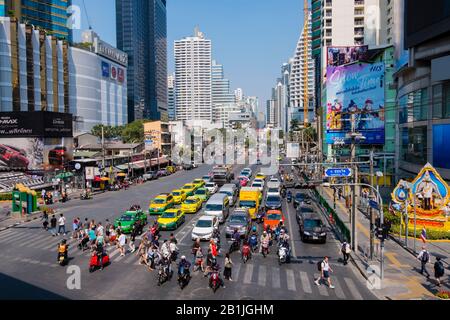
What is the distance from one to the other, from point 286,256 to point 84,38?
132 metres

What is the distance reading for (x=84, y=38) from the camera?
138125mm

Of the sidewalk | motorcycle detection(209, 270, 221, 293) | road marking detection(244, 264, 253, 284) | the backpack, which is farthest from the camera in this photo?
the backpack

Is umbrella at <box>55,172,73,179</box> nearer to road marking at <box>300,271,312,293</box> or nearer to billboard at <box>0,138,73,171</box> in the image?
billboard at <box>0,138,73,171</box>

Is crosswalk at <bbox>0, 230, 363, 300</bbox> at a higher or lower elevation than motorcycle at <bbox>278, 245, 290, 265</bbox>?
lower

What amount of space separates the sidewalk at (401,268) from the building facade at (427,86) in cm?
1163

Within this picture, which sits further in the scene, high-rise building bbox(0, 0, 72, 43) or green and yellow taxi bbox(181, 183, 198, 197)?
high-rise building bbox(0, 0, 72, 43)

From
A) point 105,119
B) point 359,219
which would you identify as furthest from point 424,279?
point 105,119

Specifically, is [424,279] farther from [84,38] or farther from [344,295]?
[84,38]

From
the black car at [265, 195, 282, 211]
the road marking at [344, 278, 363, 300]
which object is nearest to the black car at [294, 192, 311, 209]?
the black car at [265, 195, 282, 211]

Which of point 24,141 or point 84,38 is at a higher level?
point 84,38

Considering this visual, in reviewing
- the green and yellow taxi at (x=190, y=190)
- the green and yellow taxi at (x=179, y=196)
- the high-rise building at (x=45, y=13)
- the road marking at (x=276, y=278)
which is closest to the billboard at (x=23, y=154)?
the green and yellow taxi at (x=190, y=190)

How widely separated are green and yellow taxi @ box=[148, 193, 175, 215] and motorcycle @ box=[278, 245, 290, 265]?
17459mm

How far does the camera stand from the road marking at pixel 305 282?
63.6 ft

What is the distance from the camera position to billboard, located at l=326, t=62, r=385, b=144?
214 feet
